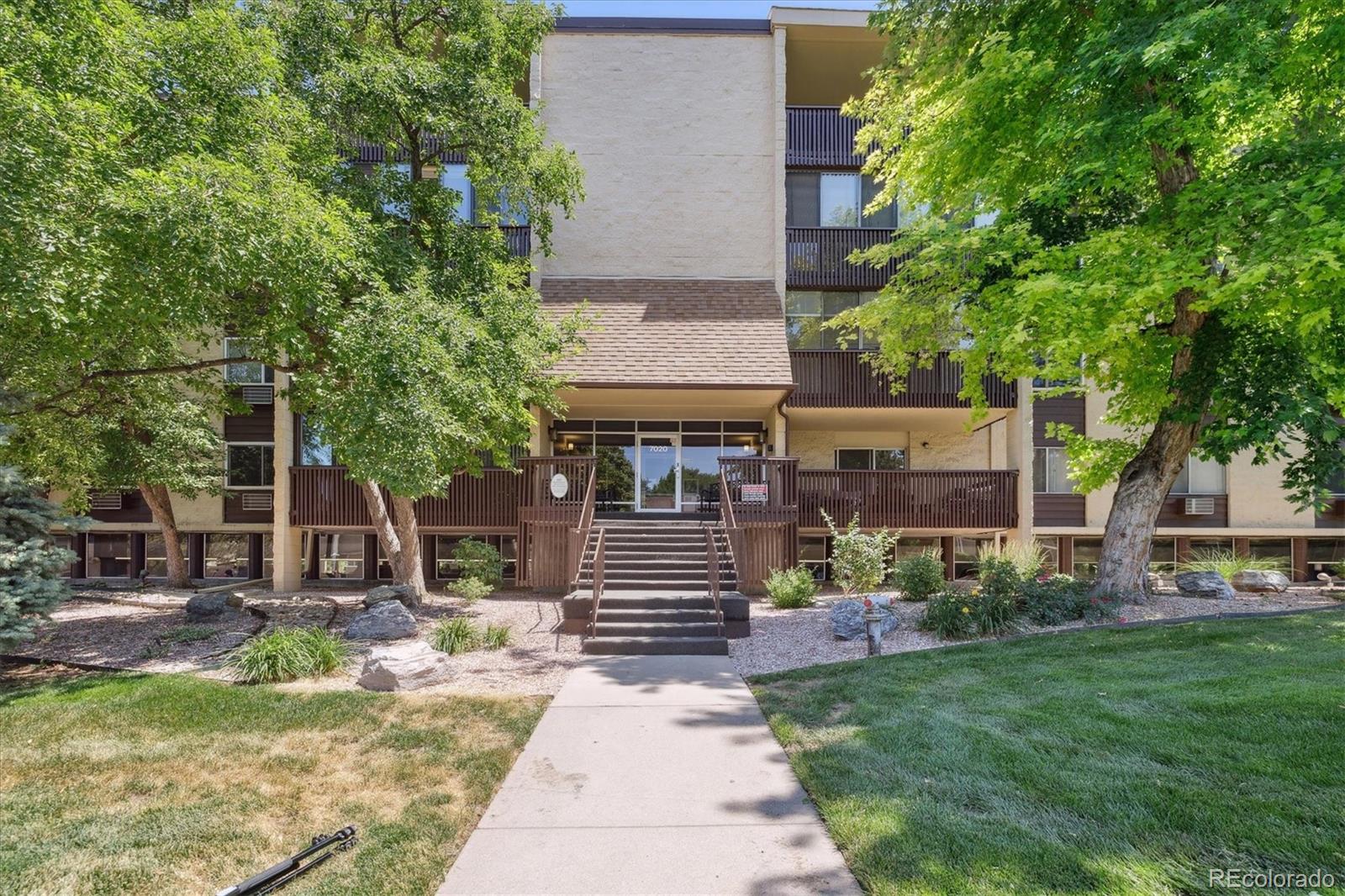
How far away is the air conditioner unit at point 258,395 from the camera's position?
623 inches

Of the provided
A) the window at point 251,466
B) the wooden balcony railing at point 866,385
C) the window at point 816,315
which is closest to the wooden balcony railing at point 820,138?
the window at point 816,315

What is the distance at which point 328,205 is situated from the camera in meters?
8.88

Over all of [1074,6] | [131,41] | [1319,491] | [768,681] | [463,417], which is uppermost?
[1074,6]

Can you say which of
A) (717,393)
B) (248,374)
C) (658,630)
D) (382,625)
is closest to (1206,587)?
(717,393)

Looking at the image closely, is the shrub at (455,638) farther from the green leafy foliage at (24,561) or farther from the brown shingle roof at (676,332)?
the brown shingle roof at (676,332)

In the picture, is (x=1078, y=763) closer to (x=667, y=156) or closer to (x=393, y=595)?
(x=393, y=595)

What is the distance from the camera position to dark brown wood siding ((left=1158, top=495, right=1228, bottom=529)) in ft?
51.2

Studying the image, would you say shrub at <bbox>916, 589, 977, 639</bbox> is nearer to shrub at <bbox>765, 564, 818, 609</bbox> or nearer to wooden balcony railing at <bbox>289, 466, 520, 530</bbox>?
shrub at <bbox>765, 564, 818, 609</bbox>

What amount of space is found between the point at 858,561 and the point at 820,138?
1039cm

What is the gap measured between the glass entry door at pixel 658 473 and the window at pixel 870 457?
14.1ft

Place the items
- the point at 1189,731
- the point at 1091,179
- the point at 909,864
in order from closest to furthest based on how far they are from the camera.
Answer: the point at 909,864 → the point at 1189,731 → the point at 1091,179

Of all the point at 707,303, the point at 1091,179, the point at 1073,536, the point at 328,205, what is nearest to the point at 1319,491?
the point at 1091,179

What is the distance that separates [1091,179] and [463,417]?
9154 mm

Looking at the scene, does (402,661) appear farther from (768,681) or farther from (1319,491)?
(1319,491)
